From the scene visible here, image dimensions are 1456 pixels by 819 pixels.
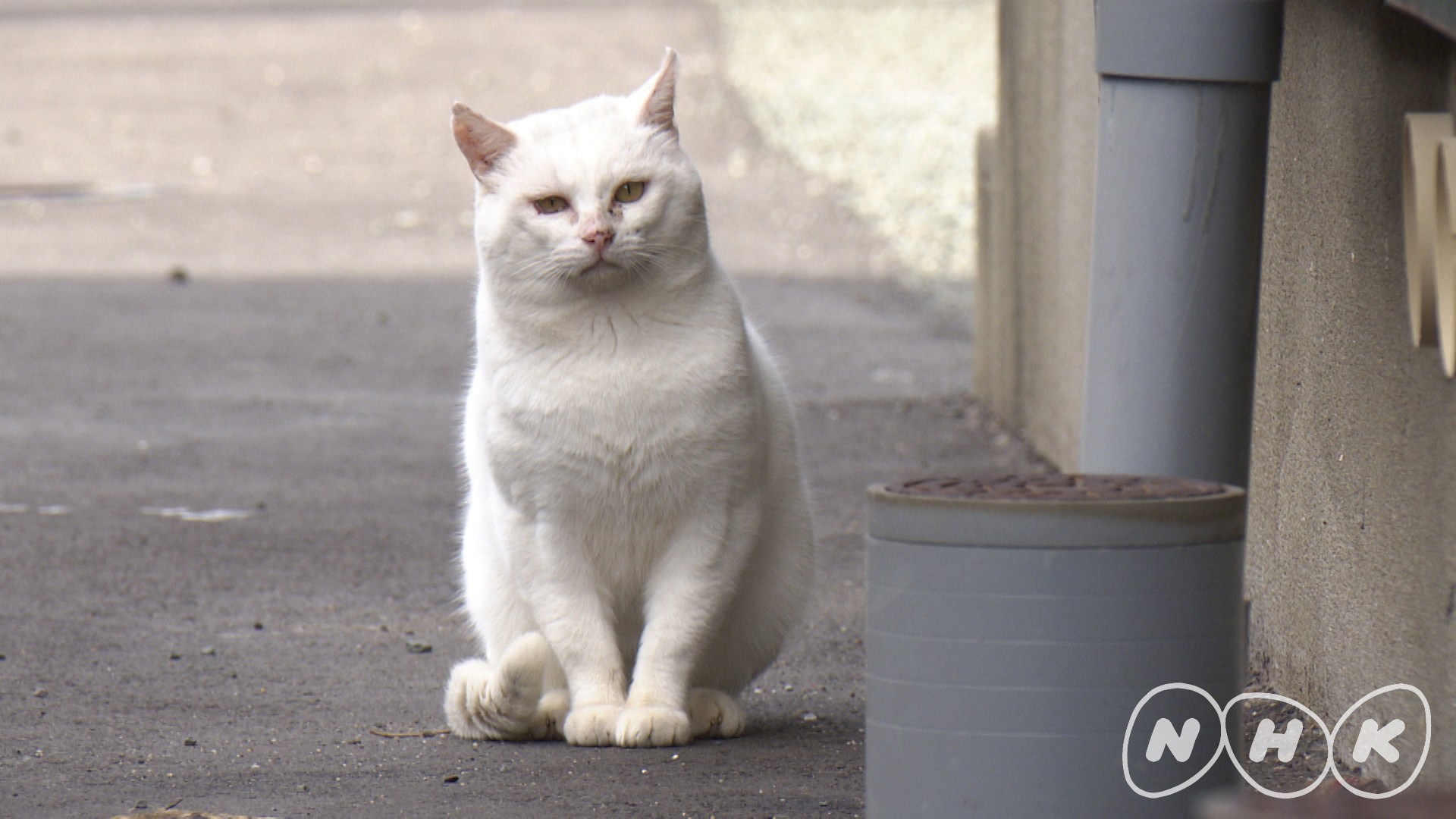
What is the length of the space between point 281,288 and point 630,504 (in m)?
7.37

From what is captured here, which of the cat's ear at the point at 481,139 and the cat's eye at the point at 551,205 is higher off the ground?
the cat's ear at the point at 481,139

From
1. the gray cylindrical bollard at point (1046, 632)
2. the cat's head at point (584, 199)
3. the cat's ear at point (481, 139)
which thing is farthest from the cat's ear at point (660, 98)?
the gray cylindrical bollard at point (1046, 632)

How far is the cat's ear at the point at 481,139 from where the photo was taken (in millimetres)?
3795

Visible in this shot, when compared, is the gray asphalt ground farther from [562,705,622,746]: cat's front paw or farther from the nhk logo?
the nhk logo

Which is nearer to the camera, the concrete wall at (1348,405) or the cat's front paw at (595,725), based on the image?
the concrete wall at (1348,405)

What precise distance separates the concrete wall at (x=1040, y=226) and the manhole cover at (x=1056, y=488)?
309 cm

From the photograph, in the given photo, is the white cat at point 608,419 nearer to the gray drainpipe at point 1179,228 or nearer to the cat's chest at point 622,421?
the cat's chest at point 622,421

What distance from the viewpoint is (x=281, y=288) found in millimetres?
10727

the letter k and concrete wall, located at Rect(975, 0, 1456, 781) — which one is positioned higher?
concrete wall, located at Rect(975, 0, 1456, 781)

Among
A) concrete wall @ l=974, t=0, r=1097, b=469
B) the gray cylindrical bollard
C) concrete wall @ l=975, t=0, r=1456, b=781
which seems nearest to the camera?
the gray cylindrical bollard

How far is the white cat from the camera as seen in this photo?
147 inches

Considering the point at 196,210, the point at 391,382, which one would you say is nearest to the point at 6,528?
the point at 391,382

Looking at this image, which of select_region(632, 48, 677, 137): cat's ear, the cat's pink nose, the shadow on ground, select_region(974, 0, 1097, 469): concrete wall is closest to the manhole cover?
the shadow on ground

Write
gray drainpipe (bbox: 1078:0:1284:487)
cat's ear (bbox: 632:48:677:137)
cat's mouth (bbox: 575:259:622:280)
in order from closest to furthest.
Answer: gray drainpipe (bbox: 1078:0:1284:487) → cat's mouth (bbox: 575:259:622:280) → cat's ear (bbox: 632:48:677:137)
